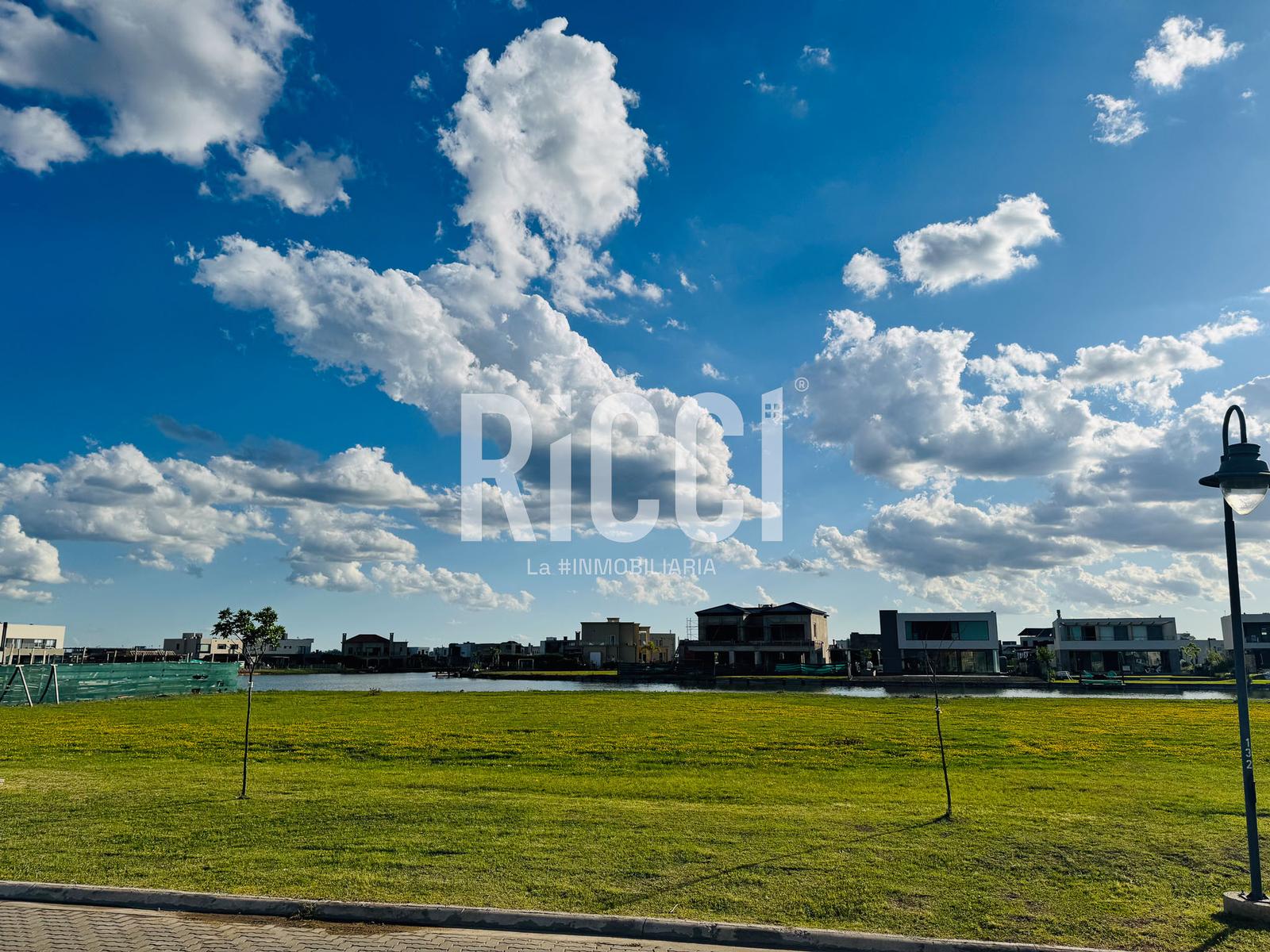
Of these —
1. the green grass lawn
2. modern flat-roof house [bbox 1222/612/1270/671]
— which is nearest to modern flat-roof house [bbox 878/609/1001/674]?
modern flat-roof house [bbox 1222/612/1270/671]

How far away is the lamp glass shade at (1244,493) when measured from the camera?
8795mm

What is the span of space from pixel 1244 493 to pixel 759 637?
104070 millimetres

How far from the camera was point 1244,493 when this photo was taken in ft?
29.1

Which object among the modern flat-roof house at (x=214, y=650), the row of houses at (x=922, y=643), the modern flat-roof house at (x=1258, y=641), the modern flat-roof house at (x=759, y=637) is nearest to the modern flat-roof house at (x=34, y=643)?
the row of houses at (x=922, y=643)

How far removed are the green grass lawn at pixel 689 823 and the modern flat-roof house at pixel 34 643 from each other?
128 m

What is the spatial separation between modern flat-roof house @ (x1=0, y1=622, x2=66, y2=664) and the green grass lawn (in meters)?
128

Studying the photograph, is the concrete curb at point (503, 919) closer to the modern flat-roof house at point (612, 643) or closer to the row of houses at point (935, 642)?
the row of houses at point (935, 642)

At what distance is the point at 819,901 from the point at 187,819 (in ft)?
33.7

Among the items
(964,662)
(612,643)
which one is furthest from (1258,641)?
(612,643)

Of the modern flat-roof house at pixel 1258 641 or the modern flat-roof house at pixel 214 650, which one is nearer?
the modern flat-roof house at pixel 1258 641

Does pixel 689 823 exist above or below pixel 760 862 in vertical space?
below

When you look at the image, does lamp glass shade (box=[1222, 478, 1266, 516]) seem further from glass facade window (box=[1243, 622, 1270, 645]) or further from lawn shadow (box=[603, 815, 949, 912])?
glass facade window (box=[1243, 622, 1270, 645])

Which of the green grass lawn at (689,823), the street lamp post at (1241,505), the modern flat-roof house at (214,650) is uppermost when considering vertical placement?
the street lamp post at (1241,505)

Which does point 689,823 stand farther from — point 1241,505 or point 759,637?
point 759,637
